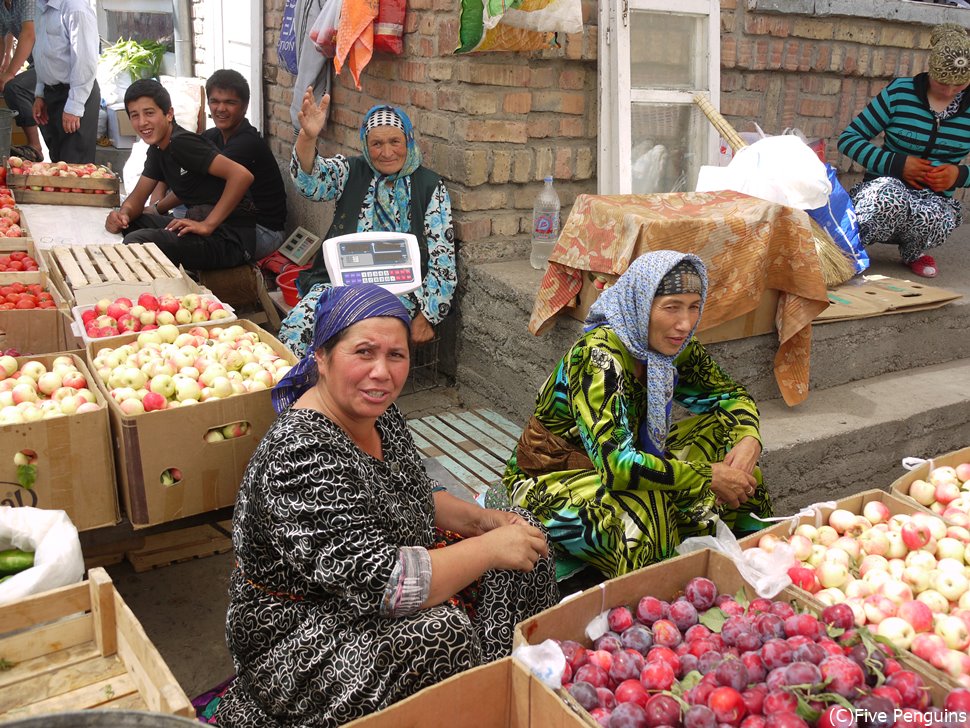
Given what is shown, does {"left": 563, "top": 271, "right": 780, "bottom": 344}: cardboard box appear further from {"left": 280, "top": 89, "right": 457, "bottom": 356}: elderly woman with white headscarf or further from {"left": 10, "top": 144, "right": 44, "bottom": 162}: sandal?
{"left": 10, "top": 144, "right": 44, "bottom": 162}: sandal

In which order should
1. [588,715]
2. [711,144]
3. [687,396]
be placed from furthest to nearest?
[711,144] < [687,396] < [588,715]

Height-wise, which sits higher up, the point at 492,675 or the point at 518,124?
the point at 518,124

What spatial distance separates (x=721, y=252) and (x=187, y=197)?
3.67 metres

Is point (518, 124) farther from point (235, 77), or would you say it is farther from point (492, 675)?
point (492, 675)

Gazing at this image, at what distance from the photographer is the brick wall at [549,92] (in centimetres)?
440

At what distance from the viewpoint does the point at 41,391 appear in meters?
2.77

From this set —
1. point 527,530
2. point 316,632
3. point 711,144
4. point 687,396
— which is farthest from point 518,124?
point 316,632

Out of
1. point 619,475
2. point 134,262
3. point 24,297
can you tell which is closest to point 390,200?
point 134,262

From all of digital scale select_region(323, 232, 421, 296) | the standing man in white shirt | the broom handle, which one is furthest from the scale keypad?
the standing man in white shirt

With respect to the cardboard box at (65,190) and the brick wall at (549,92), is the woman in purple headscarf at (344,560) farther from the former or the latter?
the cardboard box at (65,190)

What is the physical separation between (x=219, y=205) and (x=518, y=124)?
204cm

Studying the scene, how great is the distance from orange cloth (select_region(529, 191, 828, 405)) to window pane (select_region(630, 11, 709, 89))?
129 cm

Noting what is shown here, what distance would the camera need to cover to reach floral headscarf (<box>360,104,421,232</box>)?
437 cm

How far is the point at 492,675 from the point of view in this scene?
173cm
